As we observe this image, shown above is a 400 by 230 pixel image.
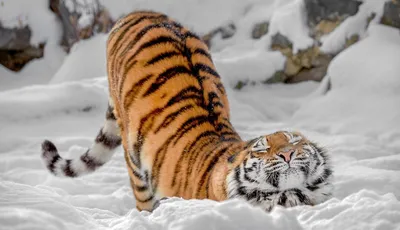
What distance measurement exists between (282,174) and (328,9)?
12.5ft

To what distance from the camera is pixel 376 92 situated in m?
4.17

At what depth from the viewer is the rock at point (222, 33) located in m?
6.04

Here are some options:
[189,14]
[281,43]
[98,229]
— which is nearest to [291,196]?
[98,229]

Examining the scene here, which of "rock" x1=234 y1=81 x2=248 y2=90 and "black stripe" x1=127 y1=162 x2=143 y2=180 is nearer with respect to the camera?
"black stripe" x1=127 y1=162 x2=143 y2=180

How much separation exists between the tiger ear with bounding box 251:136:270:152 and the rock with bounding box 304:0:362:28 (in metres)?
3.61

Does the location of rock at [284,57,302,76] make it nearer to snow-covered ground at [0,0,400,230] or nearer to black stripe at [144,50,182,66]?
snow-covered ground at [0,0,400,230]

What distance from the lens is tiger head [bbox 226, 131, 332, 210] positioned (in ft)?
4.89

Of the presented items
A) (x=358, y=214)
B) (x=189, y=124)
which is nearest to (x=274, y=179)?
(x=358, y=214)

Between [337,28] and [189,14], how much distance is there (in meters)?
1.98

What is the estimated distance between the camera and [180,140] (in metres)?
2.10

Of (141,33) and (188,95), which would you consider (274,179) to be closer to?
(188,95)

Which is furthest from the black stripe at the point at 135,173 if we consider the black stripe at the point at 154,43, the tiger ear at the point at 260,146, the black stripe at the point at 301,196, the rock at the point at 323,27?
the rock at the point at 323,27

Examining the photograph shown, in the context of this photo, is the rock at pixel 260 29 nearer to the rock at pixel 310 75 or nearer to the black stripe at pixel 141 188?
the rock at pixel 310 75

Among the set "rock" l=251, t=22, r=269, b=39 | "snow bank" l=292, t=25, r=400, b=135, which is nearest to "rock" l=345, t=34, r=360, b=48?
"snow bank" l=292, t=25, r=400, b=135
